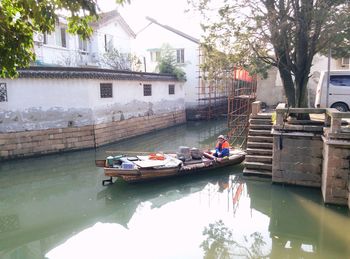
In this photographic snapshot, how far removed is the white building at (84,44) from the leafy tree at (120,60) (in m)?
0.35

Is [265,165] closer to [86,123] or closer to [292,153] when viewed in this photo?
[292,153]

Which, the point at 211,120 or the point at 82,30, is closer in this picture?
the point at 82,30

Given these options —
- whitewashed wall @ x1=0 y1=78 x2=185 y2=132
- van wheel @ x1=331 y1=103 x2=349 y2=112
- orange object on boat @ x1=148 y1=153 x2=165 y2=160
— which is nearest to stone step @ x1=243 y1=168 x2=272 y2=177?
orange object on boat @ x1=148 y1=153 x2=165 y2=160

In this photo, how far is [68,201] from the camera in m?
8.80

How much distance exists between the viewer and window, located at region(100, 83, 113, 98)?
51.5 ft

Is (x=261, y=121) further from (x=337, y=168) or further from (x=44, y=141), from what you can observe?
(x=44, y=141)

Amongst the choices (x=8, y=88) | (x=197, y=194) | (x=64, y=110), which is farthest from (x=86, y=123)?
(x=197, y=194)

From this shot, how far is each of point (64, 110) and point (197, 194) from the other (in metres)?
7.79

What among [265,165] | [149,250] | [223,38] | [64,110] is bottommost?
[149,250]

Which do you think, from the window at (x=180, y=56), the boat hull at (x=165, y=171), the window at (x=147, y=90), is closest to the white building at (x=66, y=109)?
the window at (x=147, y=90)

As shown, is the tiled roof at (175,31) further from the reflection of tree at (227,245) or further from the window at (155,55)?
the reflection of tree at (227,245)

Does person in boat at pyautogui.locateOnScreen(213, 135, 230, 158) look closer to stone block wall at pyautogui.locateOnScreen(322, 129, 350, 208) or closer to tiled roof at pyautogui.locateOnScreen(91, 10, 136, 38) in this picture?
stone block wall at pyautogui.locateOnScreen(322, 129, 350, 208)

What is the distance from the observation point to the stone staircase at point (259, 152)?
970cm

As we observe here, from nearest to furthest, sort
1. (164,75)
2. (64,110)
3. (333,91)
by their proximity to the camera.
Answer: (333,91) < (64,110) < (164,75)
